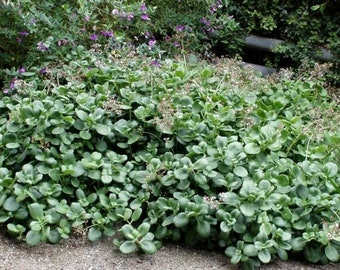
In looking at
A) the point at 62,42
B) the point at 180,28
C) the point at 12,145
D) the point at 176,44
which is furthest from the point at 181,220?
the point at 180,28

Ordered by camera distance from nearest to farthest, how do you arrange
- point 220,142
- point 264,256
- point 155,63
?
point 264,256 < point 220,142 < point 155,63

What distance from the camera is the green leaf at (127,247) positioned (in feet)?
7.15

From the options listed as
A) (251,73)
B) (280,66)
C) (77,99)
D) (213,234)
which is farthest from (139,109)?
(280,66)

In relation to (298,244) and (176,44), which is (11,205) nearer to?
(298,244)

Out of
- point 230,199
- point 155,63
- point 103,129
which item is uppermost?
point 155,63

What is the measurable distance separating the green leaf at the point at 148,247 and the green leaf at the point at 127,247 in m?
0.03

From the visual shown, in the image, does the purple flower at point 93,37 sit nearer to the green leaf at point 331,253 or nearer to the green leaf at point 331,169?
the green leaf at point 331,169

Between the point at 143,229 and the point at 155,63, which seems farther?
the point at 155,63

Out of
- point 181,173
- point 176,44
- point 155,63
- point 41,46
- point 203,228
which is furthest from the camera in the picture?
point 176,44

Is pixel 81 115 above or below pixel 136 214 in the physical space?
above

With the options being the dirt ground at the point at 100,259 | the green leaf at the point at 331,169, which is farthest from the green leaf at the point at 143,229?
the green leaf at the point at 331,169

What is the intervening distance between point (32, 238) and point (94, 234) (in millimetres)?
261

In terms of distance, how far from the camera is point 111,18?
3.73 meters

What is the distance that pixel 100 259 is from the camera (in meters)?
2.24
